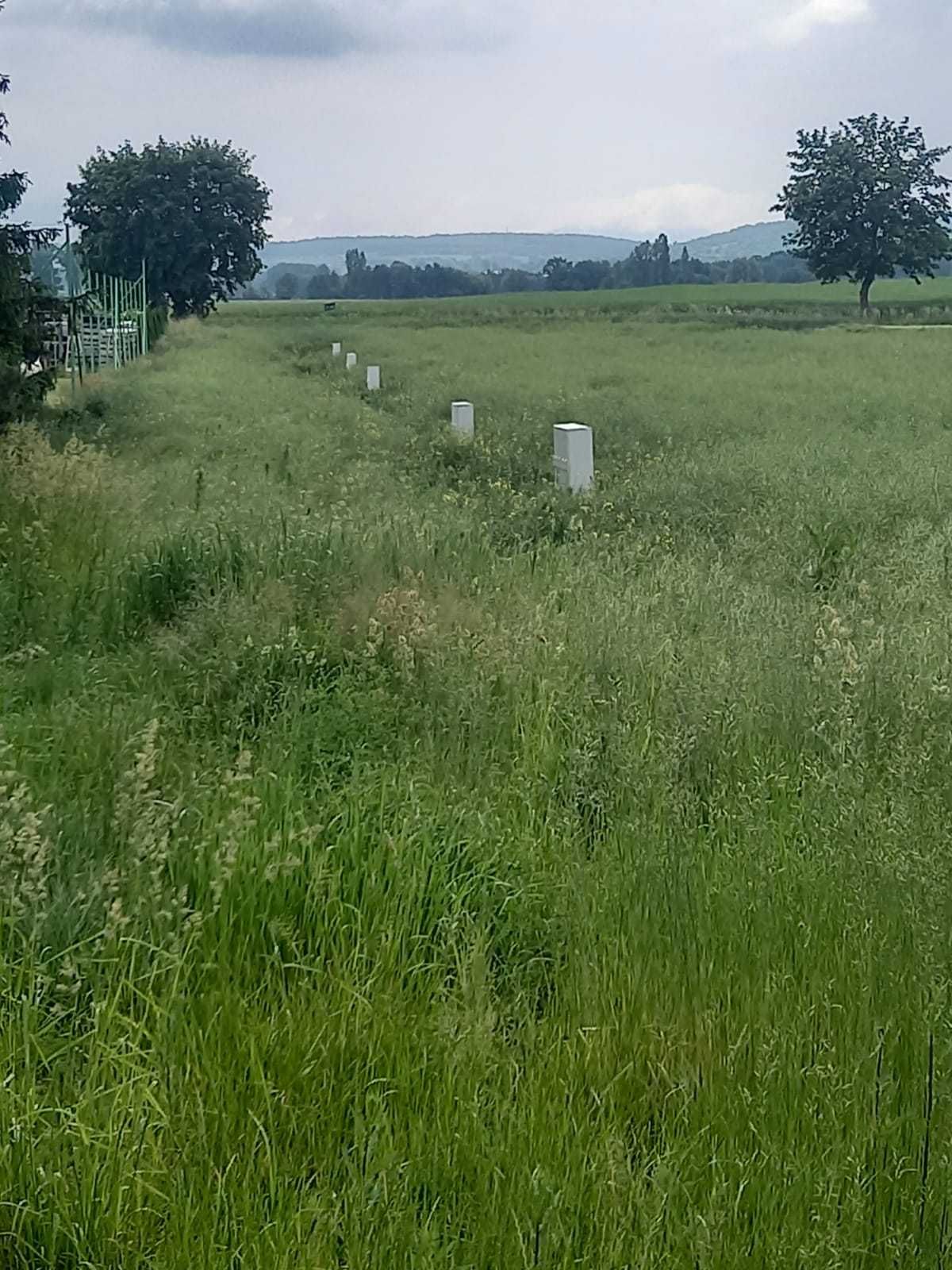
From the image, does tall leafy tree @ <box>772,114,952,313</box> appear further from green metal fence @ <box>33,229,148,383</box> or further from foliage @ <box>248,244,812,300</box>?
green metal fence @ <box>33,229,148,383</box>

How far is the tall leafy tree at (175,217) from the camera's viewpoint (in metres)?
68.6

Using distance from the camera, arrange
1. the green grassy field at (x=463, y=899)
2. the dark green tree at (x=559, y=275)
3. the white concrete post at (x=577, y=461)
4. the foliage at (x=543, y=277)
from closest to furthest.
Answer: the green grassy field at (x=463, y=899) < the white concrete post at (x=577, y=461) < the foliage at (x=543, y=277) < the dark green tree at (x=559, y=275)

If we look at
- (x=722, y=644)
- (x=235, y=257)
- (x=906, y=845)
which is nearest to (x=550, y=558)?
(x=722, y=644)

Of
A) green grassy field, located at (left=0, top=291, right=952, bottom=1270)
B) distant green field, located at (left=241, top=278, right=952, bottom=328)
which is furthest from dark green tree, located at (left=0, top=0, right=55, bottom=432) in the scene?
distant green field, located at (left=241, top=278, right=952, bottom=328)

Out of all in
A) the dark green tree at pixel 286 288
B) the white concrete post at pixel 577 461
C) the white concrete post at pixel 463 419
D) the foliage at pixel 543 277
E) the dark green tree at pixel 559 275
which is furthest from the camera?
the dark green tree at pixel 286 288

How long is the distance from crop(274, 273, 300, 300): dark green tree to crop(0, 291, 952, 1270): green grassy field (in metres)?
154

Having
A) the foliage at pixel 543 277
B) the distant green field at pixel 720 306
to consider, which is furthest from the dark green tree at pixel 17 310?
the foliage at pixel 543 277

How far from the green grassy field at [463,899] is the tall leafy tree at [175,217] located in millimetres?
64601

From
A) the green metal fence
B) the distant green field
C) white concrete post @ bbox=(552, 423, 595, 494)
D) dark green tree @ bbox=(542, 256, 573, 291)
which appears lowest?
white concrete post @ bbox=(552, 423, 595, 494)

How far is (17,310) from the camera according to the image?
13.1 m

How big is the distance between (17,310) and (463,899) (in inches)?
437

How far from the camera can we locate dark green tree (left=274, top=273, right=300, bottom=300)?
157 meters

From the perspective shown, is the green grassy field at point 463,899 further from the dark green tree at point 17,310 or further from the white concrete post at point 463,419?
the white concrete post at point 463,419

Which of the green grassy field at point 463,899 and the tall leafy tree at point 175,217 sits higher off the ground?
the tall leafy tree at point 175,217
